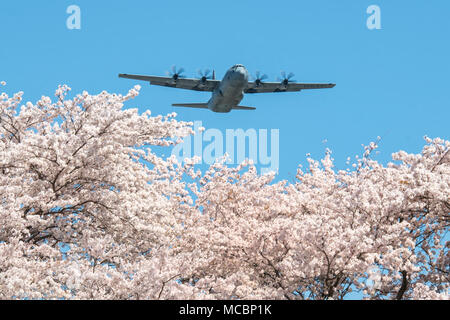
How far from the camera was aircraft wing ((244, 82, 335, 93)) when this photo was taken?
48125mm

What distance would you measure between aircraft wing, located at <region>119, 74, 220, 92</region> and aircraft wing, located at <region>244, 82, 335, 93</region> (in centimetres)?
320

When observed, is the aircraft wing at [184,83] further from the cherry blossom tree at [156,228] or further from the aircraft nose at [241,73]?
the cherry blossom tree at [156,228]

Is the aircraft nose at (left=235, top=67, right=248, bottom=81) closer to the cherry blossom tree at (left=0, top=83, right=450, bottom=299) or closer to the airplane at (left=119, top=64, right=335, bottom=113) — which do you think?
the airplane at (left=119, top=64, right=335, bottom=113)

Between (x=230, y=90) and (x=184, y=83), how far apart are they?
585cm

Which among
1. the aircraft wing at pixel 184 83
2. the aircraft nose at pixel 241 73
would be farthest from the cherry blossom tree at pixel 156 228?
the aircraft wing at pixel 184 83

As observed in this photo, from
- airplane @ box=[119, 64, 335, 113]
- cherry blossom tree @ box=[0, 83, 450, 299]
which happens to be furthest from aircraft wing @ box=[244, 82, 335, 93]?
cherry blossom tree @ box=[0, 83, 450, 299]

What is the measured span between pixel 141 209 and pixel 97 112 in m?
3.87

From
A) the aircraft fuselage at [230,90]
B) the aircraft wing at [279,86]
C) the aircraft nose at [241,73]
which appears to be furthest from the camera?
the aircraft wing at [279,86]

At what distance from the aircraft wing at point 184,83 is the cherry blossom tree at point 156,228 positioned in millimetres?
24398

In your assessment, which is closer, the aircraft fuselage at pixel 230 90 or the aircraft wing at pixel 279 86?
the aircraft fuselage at pixel 230 90

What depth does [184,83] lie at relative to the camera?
156 feet

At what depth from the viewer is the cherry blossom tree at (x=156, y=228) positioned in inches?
620

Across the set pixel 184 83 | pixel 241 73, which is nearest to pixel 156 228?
pixel 241 73
